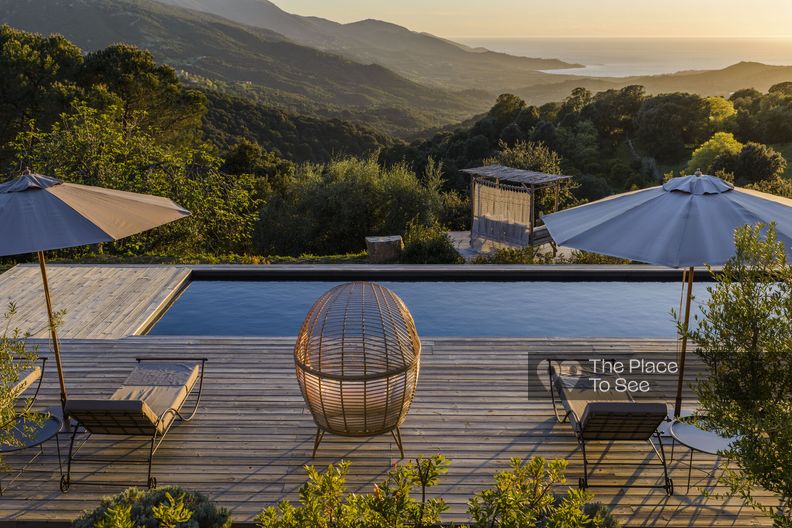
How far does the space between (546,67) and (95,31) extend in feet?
248

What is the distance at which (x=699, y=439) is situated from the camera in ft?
14.9

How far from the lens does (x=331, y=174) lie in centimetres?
1800

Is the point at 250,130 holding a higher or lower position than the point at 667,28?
lower

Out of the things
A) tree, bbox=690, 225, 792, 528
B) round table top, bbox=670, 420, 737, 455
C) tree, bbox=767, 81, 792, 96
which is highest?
tree, bbox=767, 81, 792, 96

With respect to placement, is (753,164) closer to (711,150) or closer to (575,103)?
(711,150)

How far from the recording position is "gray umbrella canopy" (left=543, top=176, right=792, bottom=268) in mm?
4312

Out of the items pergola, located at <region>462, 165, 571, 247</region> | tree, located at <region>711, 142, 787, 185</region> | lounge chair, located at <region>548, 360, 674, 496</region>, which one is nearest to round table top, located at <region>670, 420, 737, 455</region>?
lounge chair, located at <region>548, 360, 674, 496</region>

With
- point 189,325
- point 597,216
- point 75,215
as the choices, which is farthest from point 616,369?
point 189,325

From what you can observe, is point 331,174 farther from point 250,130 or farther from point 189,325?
point 250,130

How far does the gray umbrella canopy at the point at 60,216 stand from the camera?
4.39 m

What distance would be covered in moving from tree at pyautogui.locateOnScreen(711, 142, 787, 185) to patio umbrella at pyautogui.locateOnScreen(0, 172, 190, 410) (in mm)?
24616

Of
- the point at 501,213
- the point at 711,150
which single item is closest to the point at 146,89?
the point at 501,213

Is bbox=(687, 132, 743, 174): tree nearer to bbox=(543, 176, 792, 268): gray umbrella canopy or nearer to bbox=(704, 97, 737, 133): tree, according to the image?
bbox=(704, 97, 737, 133): tree

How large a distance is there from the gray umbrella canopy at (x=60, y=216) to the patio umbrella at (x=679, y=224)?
11.1 feet
